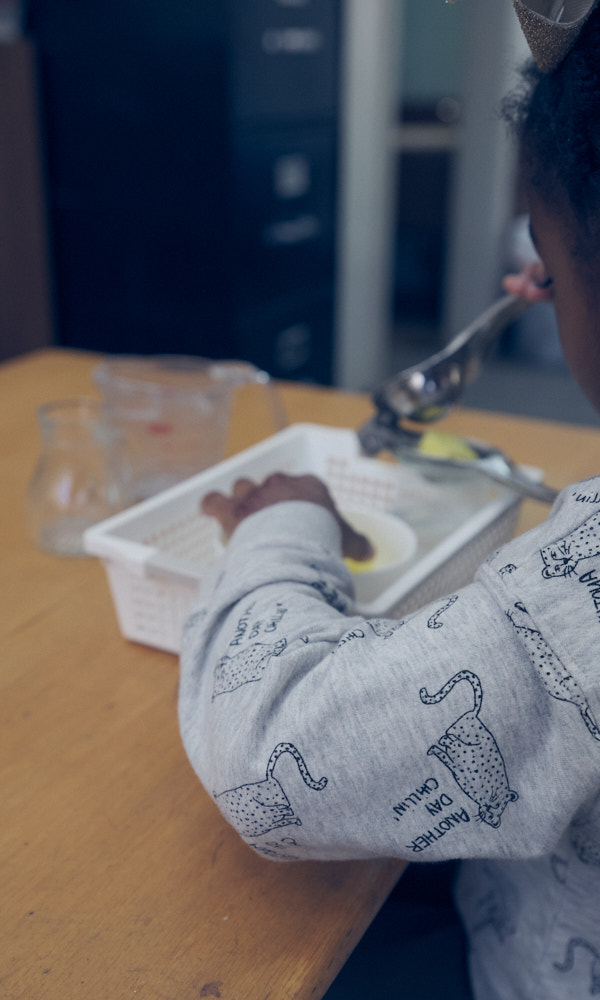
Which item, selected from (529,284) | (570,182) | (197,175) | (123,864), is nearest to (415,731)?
(123,864)

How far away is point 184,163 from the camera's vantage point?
6.50 ft

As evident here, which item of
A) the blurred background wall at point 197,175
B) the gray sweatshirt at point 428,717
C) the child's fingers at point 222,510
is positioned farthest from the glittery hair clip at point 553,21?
the blurred background wall at point 197,175

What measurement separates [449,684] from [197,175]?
1.82 meters

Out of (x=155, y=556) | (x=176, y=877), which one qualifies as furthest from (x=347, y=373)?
(x=176, y=877)

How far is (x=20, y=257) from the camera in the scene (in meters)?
2.12

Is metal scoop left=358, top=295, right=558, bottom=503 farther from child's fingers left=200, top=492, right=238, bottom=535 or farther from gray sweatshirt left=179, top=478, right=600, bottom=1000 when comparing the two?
gray sweatshirt left=179, top=478, right=600, bottom=1000

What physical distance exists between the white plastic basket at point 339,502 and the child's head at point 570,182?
167mm

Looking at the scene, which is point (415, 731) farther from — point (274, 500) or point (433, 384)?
point (433, 384)

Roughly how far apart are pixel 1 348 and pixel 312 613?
6.32ft

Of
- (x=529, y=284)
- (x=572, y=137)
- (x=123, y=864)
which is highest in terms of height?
(x=572, y=137)

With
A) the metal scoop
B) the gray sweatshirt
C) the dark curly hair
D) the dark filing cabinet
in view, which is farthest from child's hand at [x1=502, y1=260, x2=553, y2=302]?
the dark filing cabinet

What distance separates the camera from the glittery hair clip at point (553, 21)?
1.29 ft

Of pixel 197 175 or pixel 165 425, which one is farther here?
pixel 197 175

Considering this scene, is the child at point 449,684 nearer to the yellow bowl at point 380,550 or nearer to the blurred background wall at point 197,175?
the yellow bowl at point 380,550
